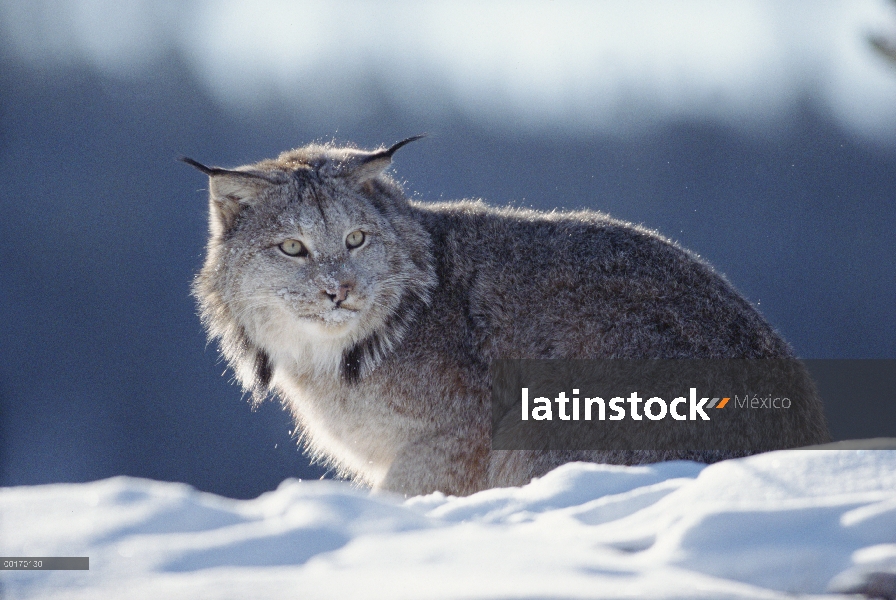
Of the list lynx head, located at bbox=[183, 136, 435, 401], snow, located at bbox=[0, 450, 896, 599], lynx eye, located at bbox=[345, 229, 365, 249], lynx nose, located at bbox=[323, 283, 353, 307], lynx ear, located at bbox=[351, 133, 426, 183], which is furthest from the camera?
lynx ear, located at bbox=[351, 133, 426, 183]

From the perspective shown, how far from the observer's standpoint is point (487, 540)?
2.21 metres

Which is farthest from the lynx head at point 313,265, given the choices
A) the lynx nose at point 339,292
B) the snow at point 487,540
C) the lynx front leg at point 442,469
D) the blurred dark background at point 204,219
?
the blurred dark background at point 204,219

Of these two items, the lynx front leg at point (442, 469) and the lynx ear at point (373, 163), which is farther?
the lynx ear at point (373, 163)

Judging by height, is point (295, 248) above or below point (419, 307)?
above

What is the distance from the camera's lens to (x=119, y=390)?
14812 millimetres

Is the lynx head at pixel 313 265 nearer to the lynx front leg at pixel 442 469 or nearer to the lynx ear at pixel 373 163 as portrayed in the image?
the lynx ear at pixel 373 163

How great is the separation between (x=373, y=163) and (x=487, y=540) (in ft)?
8.56

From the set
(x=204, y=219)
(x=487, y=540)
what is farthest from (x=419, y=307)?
(x=204, y=219)

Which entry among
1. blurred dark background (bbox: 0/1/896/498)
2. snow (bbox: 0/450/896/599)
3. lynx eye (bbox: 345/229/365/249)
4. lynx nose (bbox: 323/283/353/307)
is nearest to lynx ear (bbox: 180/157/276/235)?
lynx eye (bbox: 345/229/365/249)

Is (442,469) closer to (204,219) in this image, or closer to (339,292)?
(339,292)

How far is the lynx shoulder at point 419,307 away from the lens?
161 inches

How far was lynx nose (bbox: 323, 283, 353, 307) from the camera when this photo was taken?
13.3 ft

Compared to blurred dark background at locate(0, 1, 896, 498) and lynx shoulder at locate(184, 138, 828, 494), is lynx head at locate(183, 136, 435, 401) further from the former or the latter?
blurred dark background at locate(0, 1, 896, 498)

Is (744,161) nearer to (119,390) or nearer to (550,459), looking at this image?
(119,390)
